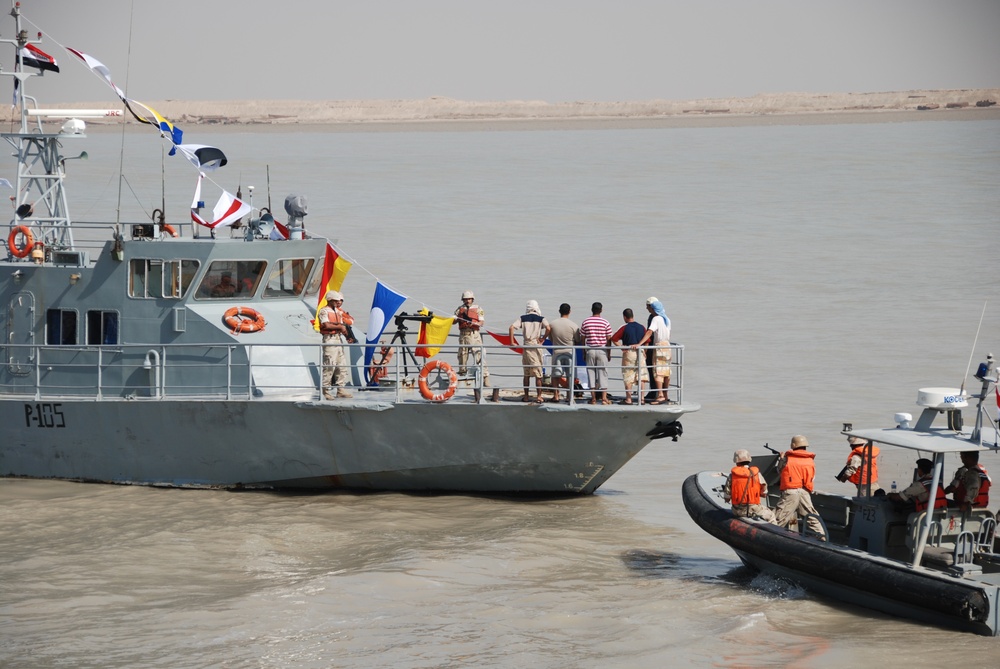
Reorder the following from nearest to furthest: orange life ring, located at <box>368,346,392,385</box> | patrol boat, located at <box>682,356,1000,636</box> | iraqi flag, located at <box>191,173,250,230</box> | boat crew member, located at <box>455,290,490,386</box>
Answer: patrol boat, located at <box>682,356,1000,636</box>
boat crew member, located at <box>455,290,490,386</box>
orange life ring, located at <box>368,346,392,385</box>
iraqi flag, located at <box>191,173,250,230</box>

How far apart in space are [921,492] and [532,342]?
527 cm

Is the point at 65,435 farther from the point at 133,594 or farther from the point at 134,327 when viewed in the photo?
the point at 133,594

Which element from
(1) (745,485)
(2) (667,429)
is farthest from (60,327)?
(1) (745,485)

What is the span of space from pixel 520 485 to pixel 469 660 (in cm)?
495

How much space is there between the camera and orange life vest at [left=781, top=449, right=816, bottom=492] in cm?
1294

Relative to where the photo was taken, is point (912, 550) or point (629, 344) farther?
point (629, 344)

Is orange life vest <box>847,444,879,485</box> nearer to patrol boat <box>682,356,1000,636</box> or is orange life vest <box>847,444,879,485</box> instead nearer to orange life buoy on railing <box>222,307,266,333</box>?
patrol boat <box>682,356,1000,636</box>

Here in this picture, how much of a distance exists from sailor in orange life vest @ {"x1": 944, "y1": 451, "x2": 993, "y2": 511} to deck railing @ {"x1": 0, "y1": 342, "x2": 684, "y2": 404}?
3932 mm

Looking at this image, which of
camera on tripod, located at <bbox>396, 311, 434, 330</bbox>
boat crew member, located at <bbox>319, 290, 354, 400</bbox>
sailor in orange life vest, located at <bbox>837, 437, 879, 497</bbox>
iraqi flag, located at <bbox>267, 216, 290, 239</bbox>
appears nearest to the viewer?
sailor in orange life vest, located at <bbox>837, 437, 879, 497</bbox>

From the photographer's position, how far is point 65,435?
658 inches

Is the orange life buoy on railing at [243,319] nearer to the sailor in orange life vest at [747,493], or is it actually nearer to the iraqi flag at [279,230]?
the iraqi flag at [279,230]

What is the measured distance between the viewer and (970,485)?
40.0 ft

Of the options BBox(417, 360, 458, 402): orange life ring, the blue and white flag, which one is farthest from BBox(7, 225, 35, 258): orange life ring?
BBox(417, 360, 458, 402): orange life ring

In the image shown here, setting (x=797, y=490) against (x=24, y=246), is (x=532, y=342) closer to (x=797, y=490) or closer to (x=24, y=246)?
(x=797, y=490)
